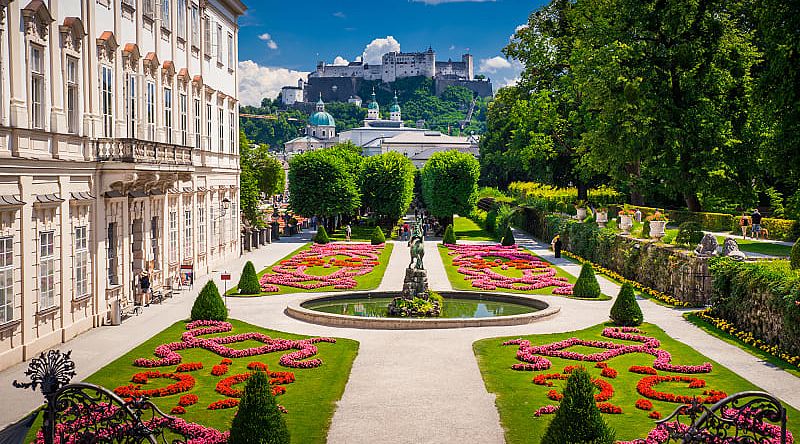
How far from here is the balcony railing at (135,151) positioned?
25641mm

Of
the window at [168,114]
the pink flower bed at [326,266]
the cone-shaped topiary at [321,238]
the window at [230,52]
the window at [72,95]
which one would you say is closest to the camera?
the window at [72,95]

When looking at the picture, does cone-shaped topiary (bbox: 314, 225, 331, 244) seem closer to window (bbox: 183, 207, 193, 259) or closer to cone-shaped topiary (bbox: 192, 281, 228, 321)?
window (bbox: 183, 207, 193, 259)

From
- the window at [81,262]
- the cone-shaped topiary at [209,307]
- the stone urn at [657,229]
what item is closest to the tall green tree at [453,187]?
the stone urn at [657,229]

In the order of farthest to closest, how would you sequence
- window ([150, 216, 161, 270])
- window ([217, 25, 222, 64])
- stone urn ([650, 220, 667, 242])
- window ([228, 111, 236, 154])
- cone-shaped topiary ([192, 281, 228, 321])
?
window ([228, 111, 236, 154]) → window ([217, 25, 222, 64]) → stone urn ([650, 220, 667, 242]) → window ([150, 216, 161, 270]) → cone-shaped topiary ([192, 281, 228, 321])

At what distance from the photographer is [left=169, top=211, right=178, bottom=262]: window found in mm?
34312

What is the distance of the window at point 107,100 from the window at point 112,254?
3057mm

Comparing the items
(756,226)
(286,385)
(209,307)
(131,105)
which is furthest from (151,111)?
(756,226)

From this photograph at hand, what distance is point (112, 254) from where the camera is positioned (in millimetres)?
27484

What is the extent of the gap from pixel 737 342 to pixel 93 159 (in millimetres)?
18896

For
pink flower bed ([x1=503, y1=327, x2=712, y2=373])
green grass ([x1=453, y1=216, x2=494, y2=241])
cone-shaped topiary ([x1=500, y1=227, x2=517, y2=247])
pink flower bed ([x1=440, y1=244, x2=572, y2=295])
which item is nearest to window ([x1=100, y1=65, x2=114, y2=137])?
pink flower bed ([x1=503, y1=327, x2=712, y2=373])

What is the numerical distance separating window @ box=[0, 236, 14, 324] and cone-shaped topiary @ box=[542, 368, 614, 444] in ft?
45.6

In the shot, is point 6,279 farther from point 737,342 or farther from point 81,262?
point 737,342

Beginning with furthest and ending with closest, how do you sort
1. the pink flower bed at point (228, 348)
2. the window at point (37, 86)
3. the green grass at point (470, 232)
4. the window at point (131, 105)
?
the green grass at point (470, 232), the window at point (131, 105), the window at point (37, 86), the pink flower bed at point (228, 348)

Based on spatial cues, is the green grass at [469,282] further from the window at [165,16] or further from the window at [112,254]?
the window at [165,16]
